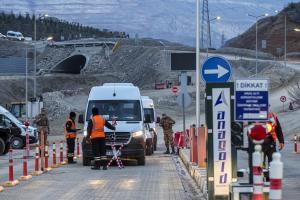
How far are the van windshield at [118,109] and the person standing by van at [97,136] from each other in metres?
2.46

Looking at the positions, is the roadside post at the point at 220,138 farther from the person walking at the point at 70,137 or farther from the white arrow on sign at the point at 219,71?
the person walking at the point at 70,137

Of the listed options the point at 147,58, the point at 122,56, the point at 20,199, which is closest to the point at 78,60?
the point at 122,56

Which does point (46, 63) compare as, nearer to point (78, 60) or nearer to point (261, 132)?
point (78, 60)

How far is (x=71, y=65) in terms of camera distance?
518ft

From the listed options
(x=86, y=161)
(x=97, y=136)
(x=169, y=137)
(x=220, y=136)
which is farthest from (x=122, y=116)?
(x=220, y=136)

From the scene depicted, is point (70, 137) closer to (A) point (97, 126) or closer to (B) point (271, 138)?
(A) point (97, 126)

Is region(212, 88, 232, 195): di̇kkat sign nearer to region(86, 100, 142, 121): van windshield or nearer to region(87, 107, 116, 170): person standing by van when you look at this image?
region(87, 107, 116, 170): person standing by van

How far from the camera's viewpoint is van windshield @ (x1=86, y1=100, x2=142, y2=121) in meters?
27.3

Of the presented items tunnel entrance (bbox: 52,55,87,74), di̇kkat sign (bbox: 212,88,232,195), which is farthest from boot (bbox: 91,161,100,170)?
tunnel entrance (bbox: 52,55,87,74)

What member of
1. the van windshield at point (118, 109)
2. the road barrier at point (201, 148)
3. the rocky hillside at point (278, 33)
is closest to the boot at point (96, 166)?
the van windshield at point (118, 109)

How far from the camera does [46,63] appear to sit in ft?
491

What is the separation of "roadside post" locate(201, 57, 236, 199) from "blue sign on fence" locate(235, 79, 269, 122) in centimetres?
181

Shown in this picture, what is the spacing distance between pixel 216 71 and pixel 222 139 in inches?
85.6

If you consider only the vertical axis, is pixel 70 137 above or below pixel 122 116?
below
